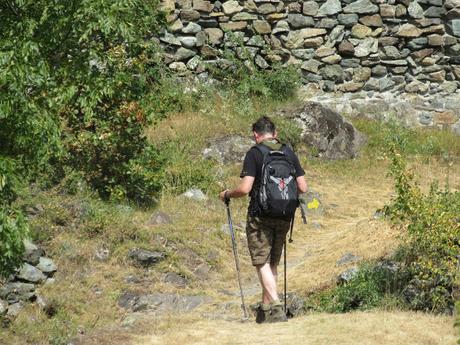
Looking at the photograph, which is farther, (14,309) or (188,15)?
(188,15)

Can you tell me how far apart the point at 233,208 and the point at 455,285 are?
5.12 m

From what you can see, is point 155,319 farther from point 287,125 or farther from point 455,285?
point 287,125

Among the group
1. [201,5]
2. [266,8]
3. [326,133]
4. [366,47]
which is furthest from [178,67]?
[366,47]

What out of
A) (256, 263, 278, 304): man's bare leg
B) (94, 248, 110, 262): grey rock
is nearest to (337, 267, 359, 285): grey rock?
(256, 263, 278, 304): man's bare leg

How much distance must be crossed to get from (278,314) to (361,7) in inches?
407

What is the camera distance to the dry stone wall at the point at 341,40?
17359mm

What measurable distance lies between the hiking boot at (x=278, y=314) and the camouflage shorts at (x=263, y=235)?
1.47ft

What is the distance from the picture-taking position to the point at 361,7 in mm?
17719

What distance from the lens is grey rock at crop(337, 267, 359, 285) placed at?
9578mm

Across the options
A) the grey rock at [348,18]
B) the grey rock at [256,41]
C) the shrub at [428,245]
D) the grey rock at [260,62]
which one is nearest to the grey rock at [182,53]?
the grey rock at [256,41]

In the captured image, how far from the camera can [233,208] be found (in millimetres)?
13375

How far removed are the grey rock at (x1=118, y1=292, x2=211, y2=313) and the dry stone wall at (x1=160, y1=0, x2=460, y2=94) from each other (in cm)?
737

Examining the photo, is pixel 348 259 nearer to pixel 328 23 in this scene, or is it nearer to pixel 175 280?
pixel 175 280

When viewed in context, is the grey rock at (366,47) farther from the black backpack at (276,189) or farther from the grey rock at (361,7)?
the black backpack at (276,189)
